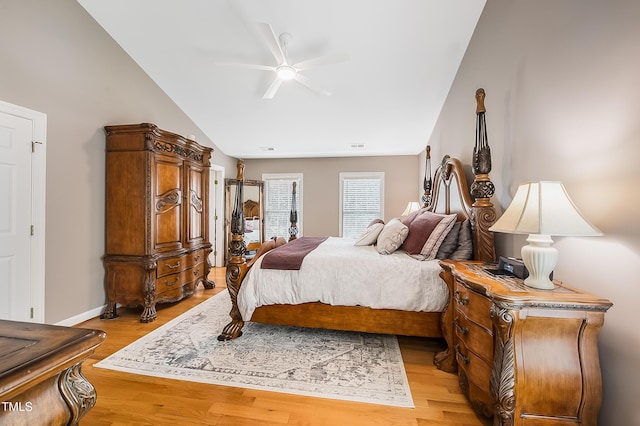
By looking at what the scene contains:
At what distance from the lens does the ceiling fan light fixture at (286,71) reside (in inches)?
104

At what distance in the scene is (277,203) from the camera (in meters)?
6.16

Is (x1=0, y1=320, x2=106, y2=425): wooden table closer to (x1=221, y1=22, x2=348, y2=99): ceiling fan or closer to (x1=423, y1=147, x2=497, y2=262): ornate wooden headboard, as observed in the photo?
(x1=423, y1=147, x2=497, y2=262): ornate wooden headboard

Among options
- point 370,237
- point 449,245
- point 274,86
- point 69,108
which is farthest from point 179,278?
point 449,245

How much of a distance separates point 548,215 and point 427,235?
1.28m

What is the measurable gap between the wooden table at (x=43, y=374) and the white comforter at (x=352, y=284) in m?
1.66

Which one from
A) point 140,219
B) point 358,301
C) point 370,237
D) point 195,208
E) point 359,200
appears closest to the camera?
point 358,301

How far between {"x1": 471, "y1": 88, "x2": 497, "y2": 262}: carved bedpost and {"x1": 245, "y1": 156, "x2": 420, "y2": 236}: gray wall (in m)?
3.49

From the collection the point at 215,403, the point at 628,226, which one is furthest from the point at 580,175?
the point at 215,403

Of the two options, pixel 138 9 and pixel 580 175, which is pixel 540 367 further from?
pixel 138 9

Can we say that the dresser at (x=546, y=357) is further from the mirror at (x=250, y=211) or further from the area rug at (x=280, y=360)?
the mirror at (x=250, y=211)

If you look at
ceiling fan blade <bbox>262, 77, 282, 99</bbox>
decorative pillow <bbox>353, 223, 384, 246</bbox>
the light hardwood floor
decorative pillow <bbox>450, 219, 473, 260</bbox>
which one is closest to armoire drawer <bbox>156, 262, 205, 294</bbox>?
the light hardwood floor

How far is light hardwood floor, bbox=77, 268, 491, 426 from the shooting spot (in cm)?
151

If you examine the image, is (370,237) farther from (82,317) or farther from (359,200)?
(82,317)

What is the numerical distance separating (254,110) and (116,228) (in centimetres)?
250
